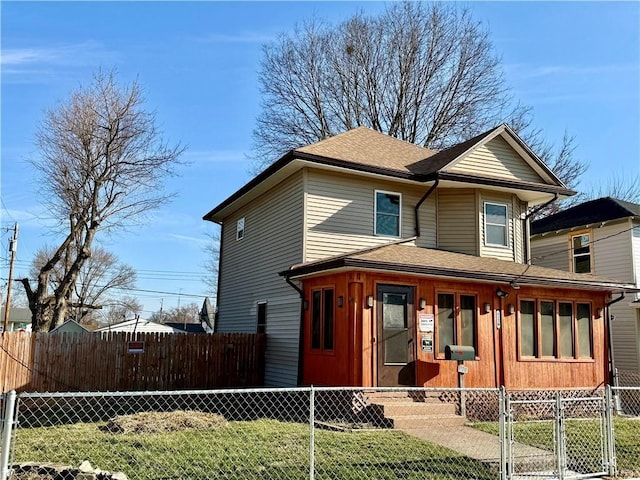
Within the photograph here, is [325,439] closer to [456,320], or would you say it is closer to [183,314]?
[456,320]

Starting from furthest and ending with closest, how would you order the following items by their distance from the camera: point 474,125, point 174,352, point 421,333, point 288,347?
point 474,125 < point 174,352 < point 288,347 < point 421,333

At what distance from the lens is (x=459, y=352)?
440 inches

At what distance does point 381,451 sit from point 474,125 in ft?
79.1

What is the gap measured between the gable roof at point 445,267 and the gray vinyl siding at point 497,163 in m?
2.46

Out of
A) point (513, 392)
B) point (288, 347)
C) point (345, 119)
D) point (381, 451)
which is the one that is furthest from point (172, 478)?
point (345, 119)

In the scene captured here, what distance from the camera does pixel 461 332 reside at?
11.9 m

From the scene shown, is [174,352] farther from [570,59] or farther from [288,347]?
[570,59]

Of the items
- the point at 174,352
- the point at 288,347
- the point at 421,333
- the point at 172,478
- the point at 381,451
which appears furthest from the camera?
the point at 174,352

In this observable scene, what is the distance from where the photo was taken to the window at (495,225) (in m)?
14.5

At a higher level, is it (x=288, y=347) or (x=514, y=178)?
(x=514, y=178)

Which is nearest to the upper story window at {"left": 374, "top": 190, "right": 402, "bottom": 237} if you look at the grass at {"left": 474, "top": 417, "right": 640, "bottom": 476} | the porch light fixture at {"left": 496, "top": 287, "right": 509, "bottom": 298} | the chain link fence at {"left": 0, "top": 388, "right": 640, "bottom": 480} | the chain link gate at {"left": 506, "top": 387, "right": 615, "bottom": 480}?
the porch light fixture at {"left": 496, "top": 287, "right": 509, "bottom": 298}

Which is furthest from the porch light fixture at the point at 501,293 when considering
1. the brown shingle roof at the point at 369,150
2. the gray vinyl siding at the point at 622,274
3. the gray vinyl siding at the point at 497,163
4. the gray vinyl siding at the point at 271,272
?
the gray vinyl siding at the point at 622,274

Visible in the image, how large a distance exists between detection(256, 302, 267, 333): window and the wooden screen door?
4.96 metres

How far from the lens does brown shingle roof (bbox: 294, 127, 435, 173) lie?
13352 millimetres
